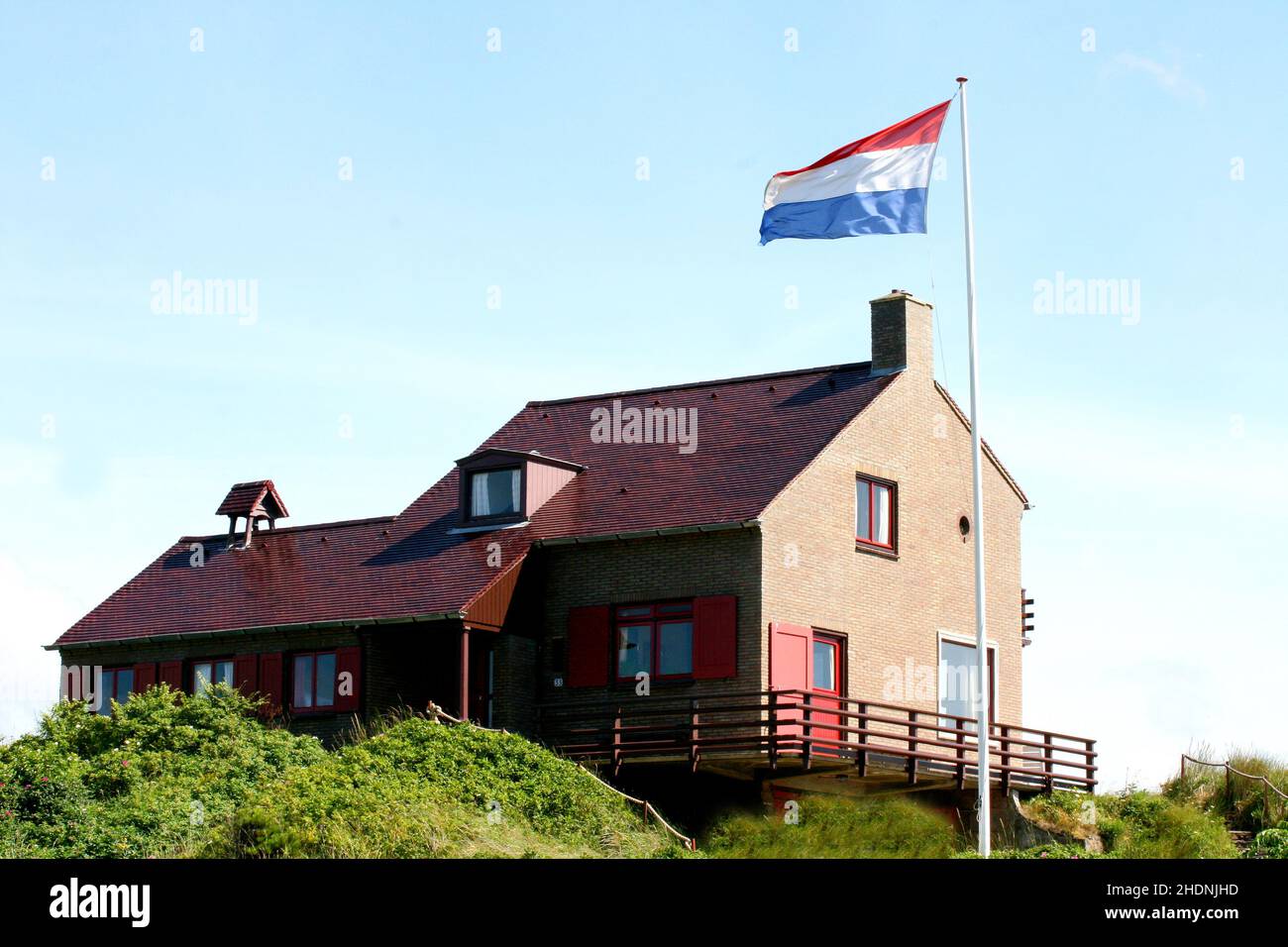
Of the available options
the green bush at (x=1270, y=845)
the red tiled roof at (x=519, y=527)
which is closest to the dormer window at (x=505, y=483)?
the red tiled roof at (x=519, y=527)

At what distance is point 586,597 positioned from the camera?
30625 millimetres

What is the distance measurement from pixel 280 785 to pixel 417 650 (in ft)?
27.4

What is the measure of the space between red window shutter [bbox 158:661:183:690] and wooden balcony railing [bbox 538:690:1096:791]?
27.3 feet

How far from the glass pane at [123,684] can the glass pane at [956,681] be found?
16116 millimetres

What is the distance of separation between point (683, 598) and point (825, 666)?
2.80m

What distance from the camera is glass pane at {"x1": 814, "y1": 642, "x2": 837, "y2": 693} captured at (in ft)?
97.8

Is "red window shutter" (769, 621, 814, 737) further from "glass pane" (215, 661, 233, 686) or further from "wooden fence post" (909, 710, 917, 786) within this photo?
"glass pane" (215, 661, 233, 686)

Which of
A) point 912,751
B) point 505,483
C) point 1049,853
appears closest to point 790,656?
point 912,751

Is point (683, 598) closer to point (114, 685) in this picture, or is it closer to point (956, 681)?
point (956, 681)

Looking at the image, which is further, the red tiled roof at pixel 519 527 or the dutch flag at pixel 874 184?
the red tiled roof at pixel 519 527

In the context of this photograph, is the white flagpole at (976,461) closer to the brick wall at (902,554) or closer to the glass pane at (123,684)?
the brick wall at (902,554)

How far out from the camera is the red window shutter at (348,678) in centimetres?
3167
